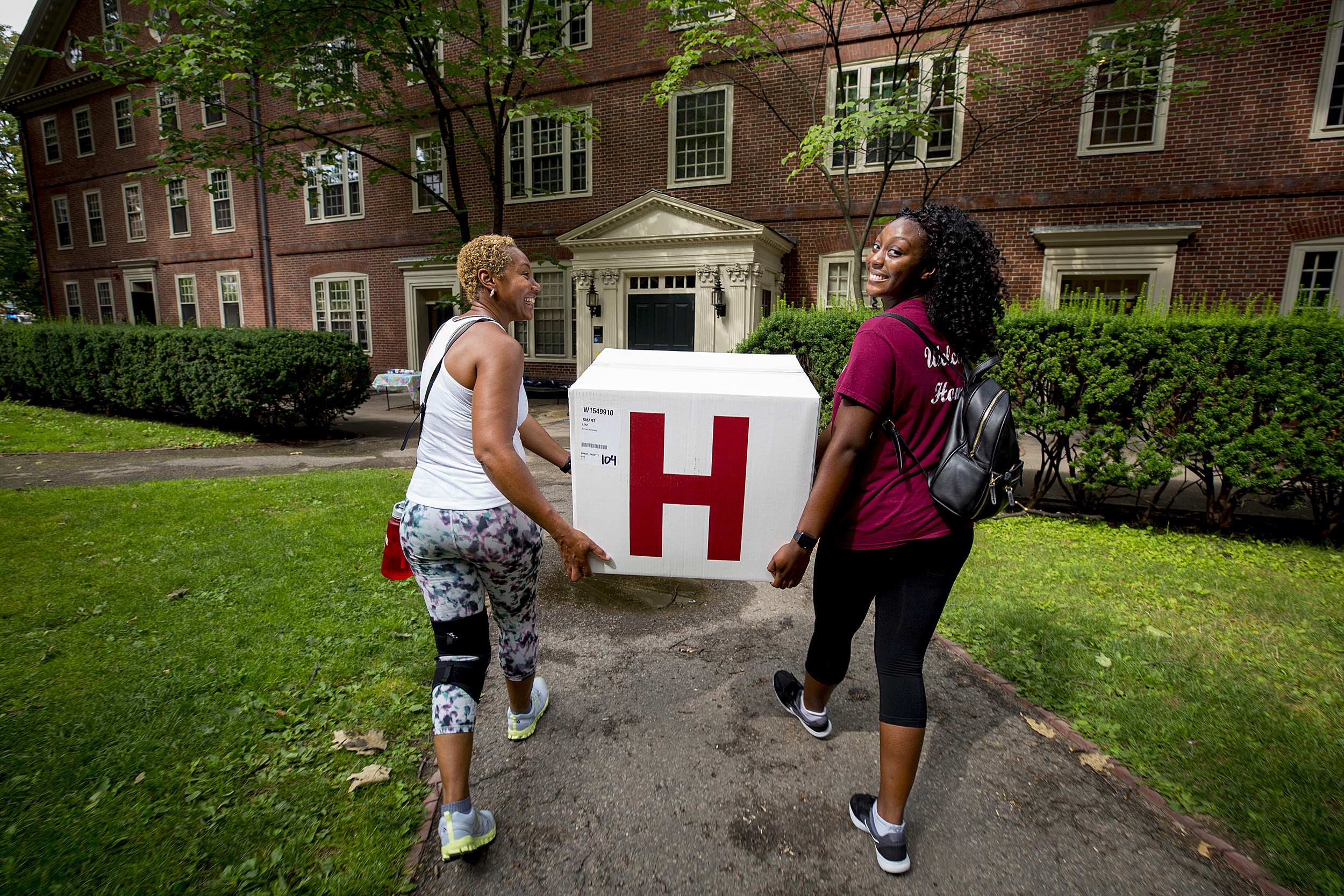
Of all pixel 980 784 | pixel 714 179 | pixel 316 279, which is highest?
pixel 714 179

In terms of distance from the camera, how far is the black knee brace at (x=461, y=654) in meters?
2.05

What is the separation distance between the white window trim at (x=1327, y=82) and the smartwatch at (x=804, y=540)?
13930 millimetres

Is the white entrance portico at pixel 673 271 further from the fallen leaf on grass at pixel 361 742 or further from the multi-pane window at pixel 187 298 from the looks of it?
the multi-pane window at pixel 187 298

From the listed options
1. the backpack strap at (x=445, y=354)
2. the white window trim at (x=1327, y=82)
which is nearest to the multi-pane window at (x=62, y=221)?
the backpack strap at (x=445, y=354)

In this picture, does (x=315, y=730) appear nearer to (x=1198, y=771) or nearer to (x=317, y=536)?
(x=317, y=536)

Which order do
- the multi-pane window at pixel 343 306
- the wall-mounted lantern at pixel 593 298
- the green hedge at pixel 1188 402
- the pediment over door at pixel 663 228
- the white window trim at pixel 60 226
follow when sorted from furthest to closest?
the white window trim at pixel 60 226 → the multi-pane window at pixel 343 306 → the wall-mounted lantern at pixel 593 298 → the pediment over door at pixel 663 228 → the green hedge at pixel 1188 402

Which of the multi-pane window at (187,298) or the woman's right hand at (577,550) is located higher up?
the multi-pane window at (187,298)

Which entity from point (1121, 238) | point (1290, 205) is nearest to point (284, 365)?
point (1121, 238)

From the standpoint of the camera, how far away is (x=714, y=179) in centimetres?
1376

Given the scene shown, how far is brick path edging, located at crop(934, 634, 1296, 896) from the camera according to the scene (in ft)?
6.47

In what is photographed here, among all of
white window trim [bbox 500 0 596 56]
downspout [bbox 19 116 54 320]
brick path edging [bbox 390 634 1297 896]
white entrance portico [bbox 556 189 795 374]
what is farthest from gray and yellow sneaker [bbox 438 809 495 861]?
downspout [bbox 19 116 54 320]

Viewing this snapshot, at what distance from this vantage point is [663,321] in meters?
14.0

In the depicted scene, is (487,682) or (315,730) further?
(487,682)

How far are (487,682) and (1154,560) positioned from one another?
499 centimetres
